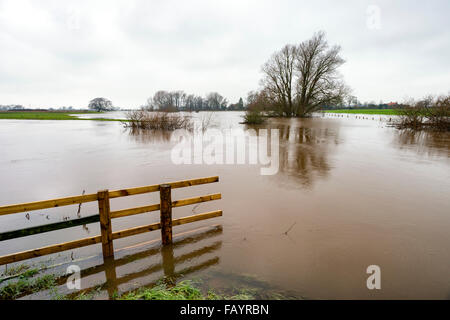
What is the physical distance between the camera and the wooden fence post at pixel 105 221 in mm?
4090

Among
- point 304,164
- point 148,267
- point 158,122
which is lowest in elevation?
point 148,267

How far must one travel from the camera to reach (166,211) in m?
4.66

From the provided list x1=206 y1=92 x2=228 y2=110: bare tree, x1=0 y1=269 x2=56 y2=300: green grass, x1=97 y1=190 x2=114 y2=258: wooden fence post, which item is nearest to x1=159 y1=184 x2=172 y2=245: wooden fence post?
Result: x1=97 y1=190 x2=114 y2=258: wooden fence post

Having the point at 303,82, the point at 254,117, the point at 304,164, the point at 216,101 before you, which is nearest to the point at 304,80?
the point at 303,82

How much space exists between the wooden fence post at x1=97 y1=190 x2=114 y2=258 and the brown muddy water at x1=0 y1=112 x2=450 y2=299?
0.23 metres

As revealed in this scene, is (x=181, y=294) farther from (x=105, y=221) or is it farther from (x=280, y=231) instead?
(x=280, y=231)

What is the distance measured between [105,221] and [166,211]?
1.12 metres

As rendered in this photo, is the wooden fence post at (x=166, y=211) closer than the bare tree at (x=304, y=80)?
Yes

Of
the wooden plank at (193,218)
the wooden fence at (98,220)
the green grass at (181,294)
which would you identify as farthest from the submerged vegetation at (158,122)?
the green grass at (181,294)

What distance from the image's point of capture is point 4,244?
4.92 metres

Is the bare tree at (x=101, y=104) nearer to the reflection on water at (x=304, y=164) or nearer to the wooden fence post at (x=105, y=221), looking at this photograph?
the reflection on water at (x=304, y=164)

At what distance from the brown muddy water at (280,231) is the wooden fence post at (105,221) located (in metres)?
0.23
